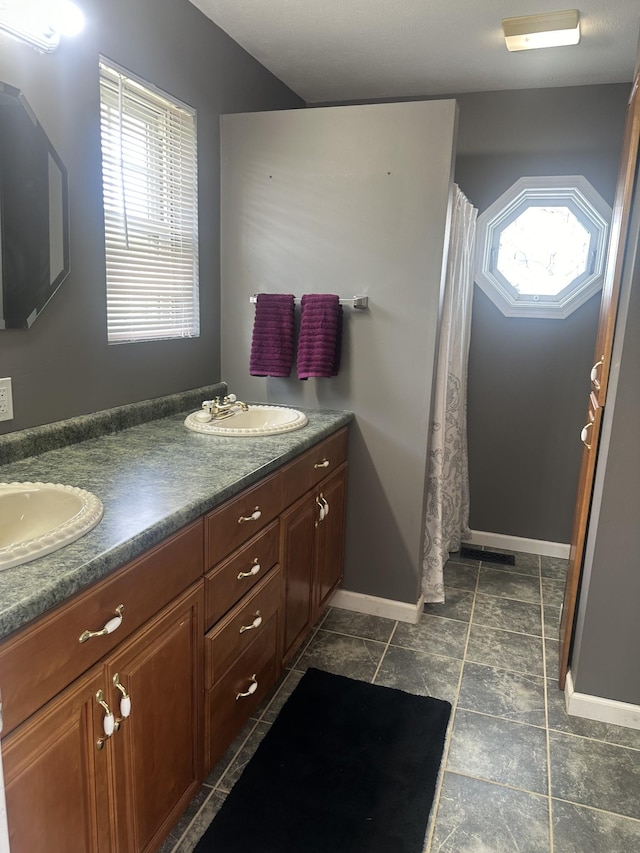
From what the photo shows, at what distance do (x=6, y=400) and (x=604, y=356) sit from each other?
1817 millimetres

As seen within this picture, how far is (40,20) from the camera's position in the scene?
1.53 metres

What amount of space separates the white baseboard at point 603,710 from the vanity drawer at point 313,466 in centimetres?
116

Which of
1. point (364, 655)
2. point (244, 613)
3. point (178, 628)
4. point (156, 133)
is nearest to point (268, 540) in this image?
point (244, 613)

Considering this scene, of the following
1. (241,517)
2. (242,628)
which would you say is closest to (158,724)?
(242,628)

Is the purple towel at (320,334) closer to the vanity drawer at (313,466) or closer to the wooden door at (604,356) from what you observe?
the vanity drawer at (313,466)

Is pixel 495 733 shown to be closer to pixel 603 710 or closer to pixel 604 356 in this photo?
pixel 603 710

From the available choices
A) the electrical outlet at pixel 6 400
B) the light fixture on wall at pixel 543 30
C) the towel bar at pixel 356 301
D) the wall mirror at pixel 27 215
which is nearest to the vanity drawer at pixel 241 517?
the electrical outlet at pixel 6 400

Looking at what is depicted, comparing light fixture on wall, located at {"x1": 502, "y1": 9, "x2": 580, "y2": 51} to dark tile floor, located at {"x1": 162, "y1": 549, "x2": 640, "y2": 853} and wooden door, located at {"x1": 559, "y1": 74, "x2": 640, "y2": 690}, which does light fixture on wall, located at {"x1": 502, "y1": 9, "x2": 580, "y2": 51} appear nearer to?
wooden door, located at {"x1": 559, "y1": 74, "x2": 640, "y2": 690}

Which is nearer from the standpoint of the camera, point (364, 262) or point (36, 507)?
point (36, 507)

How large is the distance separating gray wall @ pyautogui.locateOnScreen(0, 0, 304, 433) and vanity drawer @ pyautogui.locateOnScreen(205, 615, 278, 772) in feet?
3.00

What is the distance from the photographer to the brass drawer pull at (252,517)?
5.47 feet

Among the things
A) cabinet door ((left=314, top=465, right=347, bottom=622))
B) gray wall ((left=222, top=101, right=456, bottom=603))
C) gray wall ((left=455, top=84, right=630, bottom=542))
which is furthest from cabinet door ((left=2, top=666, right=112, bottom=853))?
gray wall ((left=455, top=84, right=630, bottom=542))

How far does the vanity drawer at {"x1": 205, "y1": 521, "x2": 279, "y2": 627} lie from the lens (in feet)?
5.11

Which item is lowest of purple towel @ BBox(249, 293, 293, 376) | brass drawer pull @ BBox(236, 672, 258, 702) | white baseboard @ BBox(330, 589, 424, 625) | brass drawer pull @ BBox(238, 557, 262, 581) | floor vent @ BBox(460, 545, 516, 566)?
floor vent @ BBox(460, 545, 516, 566)
